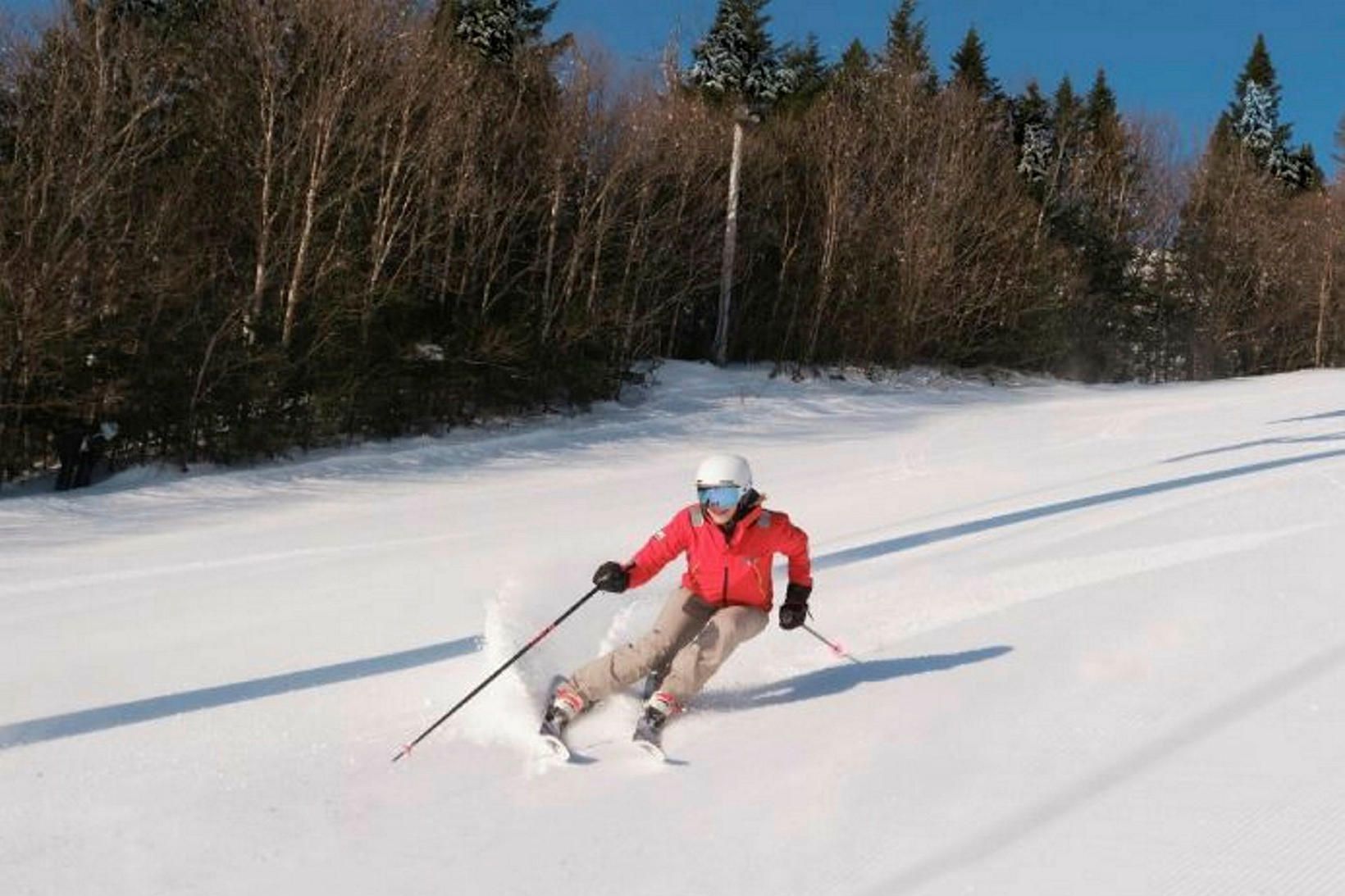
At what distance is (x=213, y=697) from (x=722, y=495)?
8.58 ft

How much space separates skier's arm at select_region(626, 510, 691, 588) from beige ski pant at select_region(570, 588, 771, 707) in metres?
0.17

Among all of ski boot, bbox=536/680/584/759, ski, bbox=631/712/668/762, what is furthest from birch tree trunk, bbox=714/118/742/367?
ski, bbox=631/712/668/762

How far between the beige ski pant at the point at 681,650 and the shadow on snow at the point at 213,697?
1.41m

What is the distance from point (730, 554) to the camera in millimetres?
5031

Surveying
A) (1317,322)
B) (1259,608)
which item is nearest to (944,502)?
(1259,608)

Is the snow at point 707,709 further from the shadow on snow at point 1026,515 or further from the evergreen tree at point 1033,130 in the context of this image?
the evergreen tree at point 1033,130

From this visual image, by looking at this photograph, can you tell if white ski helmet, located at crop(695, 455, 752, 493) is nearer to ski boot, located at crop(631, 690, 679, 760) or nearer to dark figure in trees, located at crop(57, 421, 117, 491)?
ski boot, located at crop(631, 690, 679, 760)

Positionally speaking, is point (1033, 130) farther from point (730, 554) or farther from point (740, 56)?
point (730, 554)

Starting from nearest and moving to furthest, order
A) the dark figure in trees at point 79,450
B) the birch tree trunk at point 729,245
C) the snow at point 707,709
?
the snow at point 707,709, the dark figure in trees at point 79,450, the birch tree trunk at point 729,245

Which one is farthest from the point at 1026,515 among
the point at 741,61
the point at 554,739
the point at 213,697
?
the point at 741,61

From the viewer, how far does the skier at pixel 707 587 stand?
480 cm

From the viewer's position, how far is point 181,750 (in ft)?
14.9

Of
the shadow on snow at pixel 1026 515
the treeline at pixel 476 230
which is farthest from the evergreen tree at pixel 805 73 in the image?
the shadow on snow at pixel 1026 515

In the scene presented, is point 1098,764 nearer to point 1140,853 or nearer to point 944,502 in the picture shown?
point 1140,853
